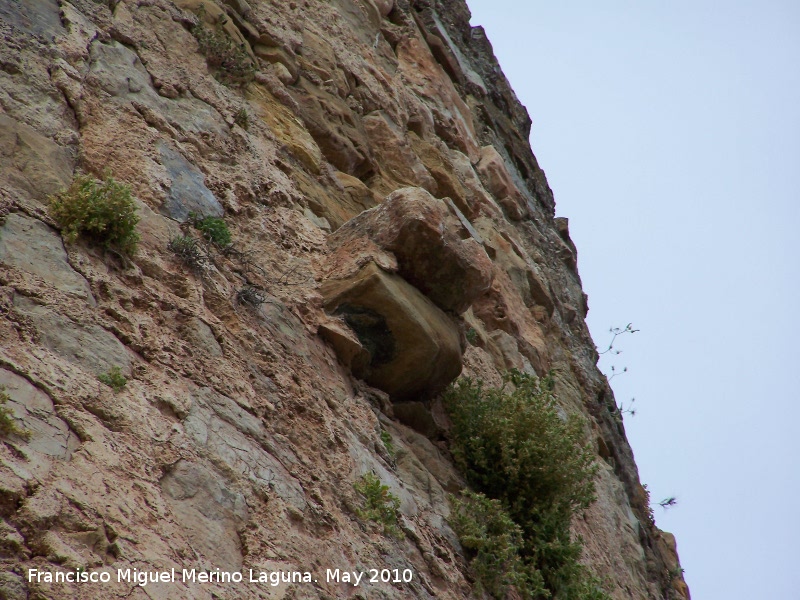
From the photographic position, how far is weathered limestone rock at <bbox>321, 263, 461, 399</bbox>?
267 inches

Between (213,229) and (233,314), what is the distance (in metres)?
0.81

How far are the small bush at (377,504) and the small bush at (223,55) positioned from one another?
4522mm

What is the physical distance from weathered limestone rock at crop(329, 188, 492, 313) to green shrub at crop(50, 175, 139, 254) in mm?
2555

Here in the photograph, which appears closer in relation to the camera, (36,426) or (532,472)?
(36,426)

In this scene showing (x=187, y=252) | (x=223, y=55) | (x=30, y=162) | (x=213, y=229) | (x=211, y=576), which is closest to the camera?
(x=211, y=576)

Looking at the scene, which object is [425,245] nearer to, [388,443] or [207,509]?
[388,443]

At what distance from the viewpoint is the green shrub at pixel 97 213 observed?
488 cm

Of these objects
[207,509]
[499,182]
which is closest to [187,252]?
[207,509]

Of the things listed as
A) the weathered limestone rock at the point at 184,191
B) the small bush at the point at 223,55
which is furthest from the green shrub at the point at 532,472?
the small bush at the point at 223,55

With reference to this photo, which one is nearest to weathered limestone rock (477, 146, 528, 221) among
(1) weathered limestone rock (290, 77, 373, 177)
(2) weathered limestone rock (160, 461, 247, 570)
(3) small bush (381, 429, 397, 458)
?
(1) weathered limestone rock (290, 77, 373, 177)

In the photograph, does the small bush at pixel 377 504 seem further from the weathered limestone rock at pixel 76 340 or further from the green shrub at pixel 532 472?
the weathered limestone rock at pixel 76 340

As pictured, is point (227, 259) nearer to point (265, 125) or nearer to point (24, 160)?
point (24, 160)

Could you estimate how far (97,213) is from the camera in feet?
16.3

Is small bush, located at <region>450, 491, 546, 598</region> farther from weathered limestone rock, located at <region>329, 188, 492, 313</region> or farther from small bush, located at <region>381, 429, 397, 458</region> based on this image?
weathered limestone rock, located at <region>329, 188, 492, 313</region>
